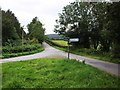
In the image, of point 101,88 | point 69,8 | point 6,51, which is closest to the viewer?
point 101,88

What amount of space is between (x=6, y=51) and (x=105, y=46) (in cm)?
1839

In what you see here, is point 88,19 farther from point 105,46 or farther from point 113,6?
point 113,6

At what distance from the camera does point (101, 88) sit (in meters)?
14.0

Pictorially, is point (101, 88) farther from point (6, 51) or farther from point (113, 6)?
point (6, 51)

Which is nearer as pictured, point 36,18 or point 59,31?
point 59,31

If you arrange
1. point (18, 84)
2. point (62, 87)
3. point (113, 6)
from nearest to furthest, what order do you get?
point (62, 87) → point (18, 84) → point (113, 6)

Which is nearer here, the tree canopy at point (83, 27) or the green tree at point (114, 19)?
the green tree at point (114, 19)

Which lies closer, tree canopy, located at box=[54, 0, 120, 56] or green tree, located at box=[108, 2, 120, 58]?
green tree, located at box=[108, 2, 120, 58]

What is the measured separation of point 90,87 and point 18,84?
14.4 feet

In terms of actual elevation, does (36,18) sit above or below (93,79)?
above

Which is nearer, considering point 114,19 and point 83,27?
point 114,19

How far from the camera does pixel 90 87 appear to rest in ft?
47.6

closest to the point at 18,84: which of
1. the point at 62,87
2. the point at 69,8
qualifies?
the point at 62,87

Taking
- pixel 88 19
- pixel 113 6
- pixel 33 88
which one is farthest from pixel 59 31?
pixel 33 88
